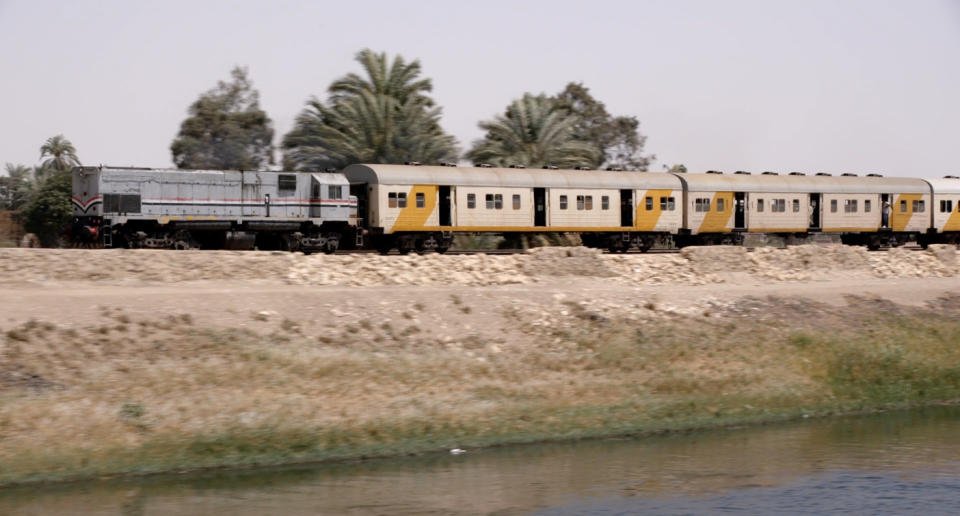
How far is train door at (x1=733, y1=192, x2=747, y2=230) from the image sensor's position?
47625 mm

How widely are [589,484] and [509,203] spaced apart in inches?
968

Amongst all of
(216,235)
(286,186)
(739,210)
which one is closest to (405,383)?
(216,235)

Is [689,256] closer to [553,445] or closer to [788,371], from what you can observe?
[788,371]

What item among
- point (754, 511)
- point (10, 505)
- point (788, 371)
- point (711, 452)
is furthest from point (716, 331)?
point (10, 505)

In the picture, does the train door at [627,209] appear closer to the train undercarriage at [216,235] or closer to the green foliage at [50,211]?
the train undercarriage at [216,235]

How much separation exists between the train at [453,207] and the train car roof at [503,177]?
0.18ft

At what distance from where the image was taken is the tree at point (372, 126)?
5028 centimetres

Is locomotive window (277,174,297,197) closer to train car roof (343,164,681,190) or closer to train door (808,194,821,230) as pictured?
train car roof (343,164,681,190)

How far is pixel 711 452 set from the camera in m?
20.6

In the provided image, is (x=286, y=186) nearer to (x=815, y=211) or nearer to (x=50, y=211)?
(x=50, y=211)

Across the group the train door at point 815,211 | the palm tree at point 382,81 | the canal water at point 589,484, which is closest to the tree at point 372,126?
the palm tree at point 382,81

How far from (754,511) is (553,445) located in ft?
17.9

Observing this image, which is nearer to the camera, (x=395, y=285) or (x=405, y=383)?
(x=405, y=383)

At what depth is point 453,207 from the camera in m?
40.6
